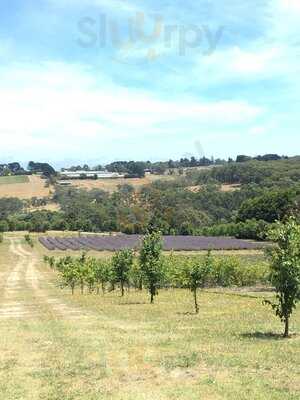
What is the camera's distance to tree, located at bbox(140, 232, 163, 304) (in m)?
52.5

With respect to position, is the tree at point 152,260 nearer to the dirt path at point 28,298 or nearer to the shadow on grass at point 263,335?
the dirt path at point 28,298

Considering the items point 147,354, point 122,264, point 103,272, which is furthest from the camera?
point 103,272

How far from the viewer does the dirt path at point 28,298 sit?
45.9 meters

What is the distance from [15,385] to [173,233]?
168243 millimetres

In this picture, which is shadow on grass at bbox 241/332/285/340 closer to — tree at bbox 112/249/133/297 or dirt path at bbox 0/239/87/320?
dirt path at bbox 0/239/87/320

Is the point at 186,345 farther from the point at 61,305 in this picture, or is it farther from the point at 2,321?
the point at 61,305

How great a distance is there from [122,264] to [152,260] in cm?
956

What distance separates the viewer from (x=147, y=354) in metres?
25.6

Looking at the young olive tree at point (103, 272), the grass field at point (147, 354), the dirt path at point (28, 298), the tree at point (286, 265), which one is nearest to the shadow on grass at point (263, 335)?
the grass field at point (147, 354)

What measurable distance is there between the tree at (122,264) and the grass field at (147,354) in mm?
12363

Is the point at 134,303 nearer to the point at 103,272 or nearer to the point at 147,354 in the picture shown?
the point at 103,272

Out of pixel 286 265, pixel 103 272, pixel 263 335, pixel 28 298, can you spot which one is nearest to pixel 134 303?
pixel 28 298

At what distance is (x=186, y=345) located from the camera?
27.7 m

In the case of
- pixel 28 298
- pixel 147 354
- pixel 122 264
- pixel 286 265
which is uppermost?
pixel 286 265
